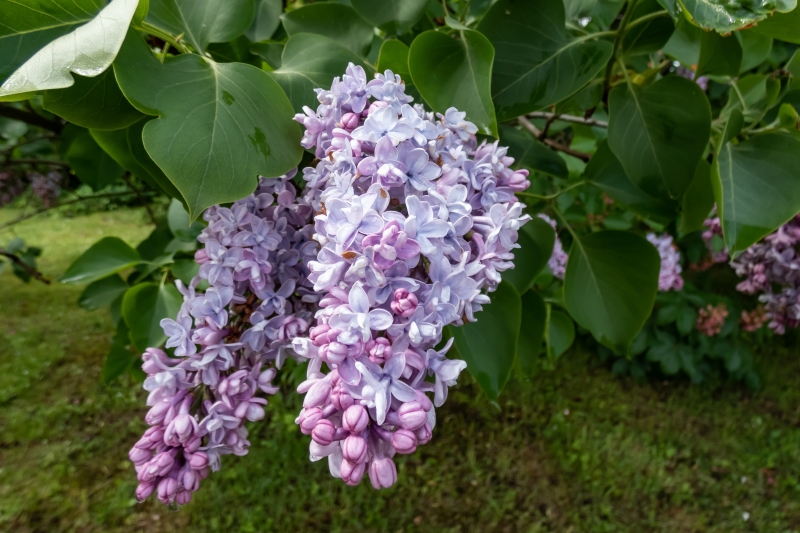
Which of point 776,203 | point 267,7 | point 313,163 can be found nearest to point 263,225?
point 313,163

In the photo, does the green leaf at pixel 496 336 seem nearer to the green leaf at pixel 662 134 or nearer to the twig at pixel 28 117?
the green leaf at pixel 662 134

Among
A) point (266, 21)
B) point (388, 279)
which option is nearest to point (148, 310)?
point (266, 21)

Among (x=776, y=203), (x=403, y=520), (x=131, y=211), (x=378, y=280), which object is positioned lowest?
(x=131, y=211)

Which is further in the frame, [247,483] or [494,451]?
[494,451]

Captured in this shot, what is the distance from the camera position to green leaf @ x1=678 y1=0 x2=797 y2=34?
1.56ft

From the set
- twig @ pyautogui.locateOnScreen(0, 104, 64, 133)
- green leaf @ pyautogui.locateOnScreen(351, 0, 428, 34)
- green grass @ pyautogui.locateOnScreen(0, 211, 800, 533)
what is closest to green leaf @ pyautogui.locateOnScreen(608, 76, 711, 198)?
green leaf @ pyautogui.locateOnScreen(351, 0, 428, 34)

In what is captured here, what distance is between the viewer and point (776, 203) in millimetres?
594

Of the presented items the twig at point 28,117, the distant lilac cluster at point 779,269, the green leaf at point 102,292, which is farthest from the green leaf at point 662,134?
the twig at point 28,117

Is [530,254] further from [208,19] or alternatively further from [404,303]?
[208,19]

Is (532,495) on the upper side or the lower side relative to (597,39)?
lower

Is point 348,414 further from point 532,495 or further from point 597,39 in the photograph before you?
point 532,495

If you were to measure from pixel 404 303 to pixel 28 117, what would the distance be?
143 centimetres

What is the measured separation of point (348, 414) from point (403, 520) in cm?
186

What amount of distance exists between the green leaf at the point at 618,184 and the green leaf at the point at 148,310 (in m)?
0.71
